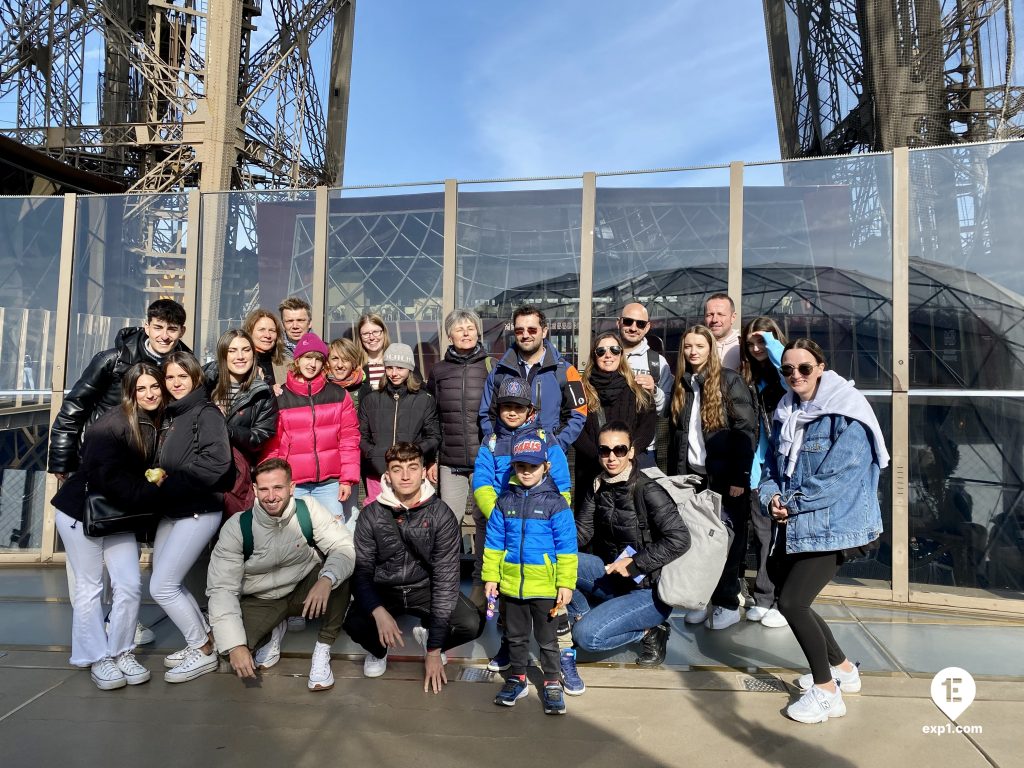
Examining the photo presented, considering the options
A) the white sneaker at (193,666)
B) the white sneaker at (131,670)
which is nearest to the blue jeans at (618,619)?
the white sneaker at (193,666)

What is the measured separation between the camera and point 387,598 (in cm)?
315

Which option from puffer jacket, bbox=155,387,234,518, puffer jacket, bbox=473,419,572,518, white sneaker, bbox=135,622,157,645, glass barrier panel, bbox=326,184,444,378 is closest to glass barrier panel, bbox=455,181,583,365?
glass barrier panel, bbox=326,184,444,378

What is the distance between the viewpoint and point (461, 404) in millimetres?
3738

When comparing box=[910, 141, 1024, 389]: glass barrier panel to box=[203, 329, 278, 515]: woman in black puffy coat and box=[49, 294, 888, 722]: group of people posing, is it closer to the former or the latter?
box=[49, 294, 888, 722]: group of people posing

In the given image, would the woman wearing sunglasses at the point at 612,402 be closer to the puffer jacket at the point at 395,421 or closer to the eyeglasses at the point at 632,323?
the eyeglasses at the point at 632,323

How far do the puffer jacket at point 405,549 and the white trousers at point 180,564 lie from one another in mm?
730

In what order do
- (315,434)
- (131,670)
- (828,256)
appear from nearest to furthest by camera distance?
(131,670) < (315,434) < (828,256)

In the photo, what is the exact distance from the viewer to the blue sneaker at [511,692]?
2736mm

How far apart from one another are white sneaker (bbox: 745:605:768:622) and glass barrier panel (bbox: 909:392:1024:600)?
3.81ft

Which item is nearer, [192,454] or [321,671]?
[321,671]

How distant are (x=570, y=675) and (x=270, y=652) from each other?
1.41 metres

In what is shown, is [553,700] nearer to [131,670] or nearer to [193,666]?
[193,666]

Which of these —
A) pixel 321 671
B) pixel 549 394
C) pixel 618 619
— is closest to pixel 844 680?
pixel 618 619
